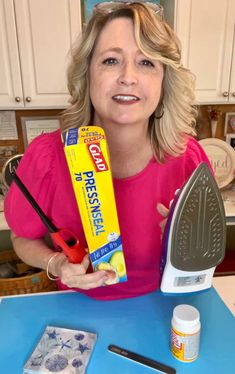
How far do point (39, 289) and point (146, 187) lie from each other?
44.9 inches

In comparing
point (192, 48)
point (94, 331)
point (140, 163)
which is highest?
point (192, 48)

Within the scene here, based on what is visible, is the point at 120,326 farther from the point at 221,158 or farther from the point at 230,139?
the point at 230,139

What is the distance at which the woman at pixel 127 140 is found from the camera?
77 centimetres

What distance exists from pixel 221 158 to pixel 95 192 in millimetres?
1634

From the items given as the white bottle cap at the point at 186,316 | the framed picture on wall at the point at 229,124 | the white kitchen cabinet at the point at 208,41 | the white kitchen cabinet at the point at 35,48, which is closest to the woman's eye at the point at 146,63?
the white bottle cap at the point at 186,316

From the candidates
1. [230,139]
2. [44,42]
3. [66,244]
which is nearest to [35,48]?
[44,42]

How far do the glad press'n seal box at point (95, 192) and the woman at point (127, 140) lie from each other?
13 cm

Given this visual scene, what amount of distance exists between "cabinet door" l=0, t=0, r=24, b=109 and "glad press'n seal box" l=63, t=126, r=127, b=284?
1.21 meters

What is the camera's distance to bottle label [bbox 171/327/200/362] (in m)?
0.59

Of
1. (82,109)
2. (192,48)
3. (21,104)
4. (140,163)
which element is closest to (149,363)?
(140,163)

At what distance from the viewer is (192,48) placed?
1.74m

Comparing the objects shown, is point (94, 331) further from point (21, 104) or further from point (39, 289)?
point (21, 104)

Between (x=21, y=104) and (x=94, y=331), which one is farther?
(x=21, y=104)

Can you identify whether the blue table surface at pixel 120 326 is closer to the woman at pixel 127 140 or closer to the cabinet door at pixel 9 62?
the woman at pixel 127 140
